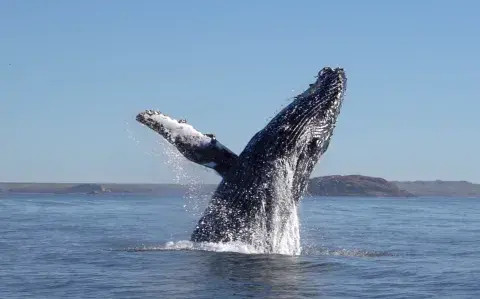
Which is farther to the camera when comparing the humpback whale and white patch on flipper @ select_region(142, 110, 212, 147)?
white patch on flipper @ select_region(142, 110, 212, 147)

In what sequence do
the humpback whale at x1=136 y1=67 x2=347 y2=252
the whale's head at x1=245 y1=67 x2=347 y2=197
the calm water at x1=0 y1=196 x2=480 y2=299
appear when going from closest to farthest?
the calm water at x1=0 y1=196 x2=480 y2=299 < the humpback whale at x1=136 y1=67 x2=347 y2=252 < the whale's head at x1=245 y1=67 x2=347 y2=197

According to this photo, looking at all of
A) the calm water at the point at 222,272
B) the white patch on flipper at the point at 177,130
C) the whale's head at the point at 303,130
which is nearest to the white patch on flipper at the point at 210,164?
the white patch on flipper at the point at 177,130

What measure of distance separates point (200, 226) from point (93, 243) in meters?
3.92

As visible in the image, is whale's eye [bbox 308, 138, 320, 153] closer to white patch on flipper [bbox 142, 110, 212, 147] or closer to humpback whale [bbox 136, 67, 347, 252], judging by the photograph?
humpback whale [bbox 136, 67, 347, 252]

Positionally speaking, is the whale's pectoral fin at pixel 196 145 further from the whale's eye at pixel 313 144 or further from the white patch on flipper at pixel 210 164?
the whale's eye at pixel 313 144

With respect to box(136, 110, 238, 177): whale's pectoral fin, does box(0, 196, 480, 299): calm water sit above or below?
below

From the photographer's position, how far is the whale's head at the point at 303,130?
14617 mm

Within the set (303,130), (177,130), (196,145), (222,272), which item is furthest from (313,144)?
(222,272)

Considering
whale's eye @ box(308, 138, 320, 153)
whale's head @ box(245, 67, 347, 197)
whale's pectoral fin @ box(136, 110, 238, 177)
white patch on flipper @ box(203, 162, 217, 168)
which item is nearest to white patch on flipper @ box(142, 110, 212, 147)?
whale's pectoral fin @ box(136, 110, 238, 177)

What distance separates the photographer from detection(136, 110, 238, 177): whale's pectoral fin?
582 inches

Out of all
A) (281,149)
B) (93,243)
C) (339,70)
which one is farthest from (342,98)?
(93,243)

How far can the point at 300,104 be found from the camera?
48.8 feet

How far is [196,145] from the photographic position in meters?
14.8

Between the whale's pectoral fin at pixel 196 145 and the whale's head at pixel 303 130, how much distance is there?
1.46 ft
